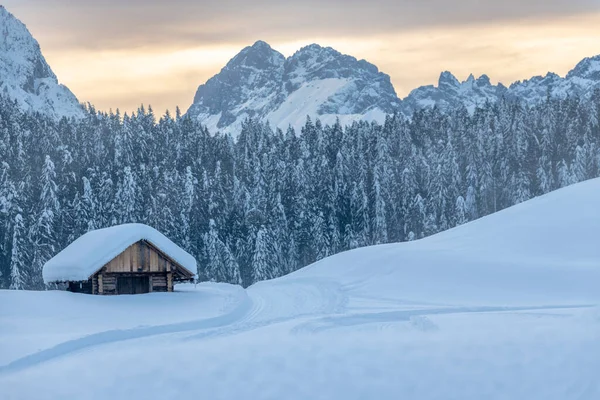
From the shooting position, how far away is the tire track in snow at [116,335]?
2482 cm

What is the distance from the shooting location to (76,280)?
40906 mm

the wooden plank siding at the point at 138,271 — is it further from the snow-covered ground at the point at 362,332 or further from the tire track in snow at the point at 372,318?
the tire track in snow at the point at 372,318

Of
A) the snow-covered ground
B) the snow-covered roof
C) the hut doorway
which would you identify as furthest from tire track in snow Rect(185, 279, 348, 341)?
the hut doorway

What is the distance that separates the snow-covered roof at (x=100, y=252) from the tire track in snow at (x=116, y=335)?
5569 millimetres

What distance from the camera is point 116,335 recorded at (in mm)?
30250

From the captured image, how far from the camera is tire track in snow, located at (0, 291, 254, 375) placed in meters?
24.8

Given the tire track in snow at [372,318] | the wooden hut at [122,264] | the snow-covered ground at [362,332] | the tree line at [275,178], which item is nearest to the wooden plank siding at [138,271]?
the wooden hut at [122,264]

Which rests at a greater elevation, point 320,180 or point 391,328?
point 320,180

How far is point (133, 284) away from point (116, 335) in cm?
1365

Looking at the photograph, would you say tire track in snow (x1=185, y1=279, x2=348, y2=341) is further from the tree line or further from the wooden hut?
the tree line

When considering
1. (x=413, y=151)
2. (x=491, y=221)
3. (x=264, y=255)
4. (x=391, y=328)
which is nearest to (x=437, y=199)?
(x=413, y=151)

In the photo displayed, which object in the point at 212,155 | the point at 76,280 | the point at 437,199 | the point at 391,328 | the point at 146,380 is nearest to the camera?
the point at 146,380

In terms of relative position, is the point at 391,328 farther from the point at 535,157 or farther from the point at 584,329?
the point at 535,157

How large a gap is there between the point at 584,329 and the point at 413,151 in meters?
72.9
